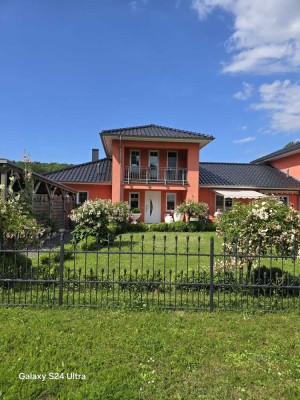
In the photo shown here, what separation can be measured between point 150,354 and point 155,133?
20.3m

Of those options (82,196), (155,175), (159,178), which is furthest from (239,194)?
(82,196)

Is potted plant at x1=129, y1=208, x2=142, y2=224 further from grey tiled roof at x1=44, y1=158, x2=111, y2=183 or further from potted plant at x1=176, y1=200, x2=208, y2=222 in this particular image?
grey tiled roof at x1=44, y1=158, x2=111, y2=183

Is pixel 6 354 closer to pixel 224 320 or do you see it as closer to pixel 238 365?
pixel 238 365

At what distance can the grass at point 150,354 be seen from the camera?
3.12 m

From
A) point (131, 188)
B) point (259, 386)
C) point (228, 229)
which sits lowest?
point (259, 386)

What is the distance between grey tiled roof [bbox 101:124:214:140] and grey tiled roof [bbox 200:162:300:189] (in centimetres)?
429

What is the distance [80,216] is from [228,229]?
7.37 meters

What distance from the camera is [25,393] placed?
119 inches

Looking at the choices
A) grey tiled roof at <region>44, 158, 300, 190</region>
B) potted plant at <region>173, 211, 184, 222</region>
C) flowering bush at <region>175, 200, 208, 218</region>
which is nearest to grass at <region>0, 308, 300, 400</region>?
flowering bush at <region>175, 200, 208, 218</region>

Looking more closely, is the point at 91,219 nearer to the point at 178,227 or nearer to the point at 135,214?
the point at 178,227

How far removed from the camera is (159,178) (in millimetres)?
23938

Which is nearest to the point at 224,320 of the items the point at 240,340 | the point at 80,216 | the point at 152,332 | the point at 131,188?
the point at 240,340

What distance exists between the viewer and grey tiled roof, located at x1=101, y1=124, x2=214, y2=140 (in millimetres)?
21969

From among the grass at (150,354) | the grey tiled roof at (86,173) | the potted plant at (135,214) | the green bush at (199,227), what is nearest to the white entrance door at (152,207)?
the potted plant at (135,214)
